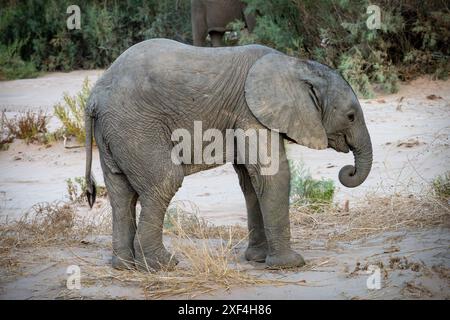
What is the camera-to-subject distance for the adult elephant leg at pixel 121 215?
245 inches

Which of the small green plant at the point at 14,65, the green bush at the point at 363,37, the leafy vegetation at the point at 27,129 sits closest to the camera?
the leafy vegetation at the point at 27,129

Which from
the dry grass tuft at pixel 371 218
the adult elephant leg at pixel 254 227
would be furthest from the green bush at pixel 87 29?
the adult elephant leg at pixel 254 227

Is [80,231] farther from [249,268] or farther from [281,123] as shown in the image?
[281,123]

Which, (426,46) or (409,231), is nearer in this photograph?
(409,231)

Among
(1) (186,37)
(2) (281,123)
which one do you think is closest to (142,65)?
(2) (281,123)

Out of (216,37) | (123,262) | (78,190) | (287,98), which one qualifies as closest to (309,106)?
(287,98)

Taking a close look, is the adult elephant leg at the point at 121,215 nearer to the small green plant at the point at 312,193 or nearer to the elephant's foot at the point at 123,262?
the elephant's foot at the point at 123,262

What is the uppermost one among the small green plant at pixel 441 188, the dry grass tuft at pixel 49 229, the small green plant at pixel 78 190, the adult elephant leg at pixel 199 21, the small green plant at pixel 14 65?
the adult elephant leg at pixel 199 21

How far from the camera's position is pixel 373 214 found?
7.49m

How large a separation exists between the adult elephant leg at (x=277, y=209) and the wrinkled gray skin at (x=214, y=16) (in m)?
6.95

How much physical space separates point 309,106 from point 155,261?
1.48 meters
